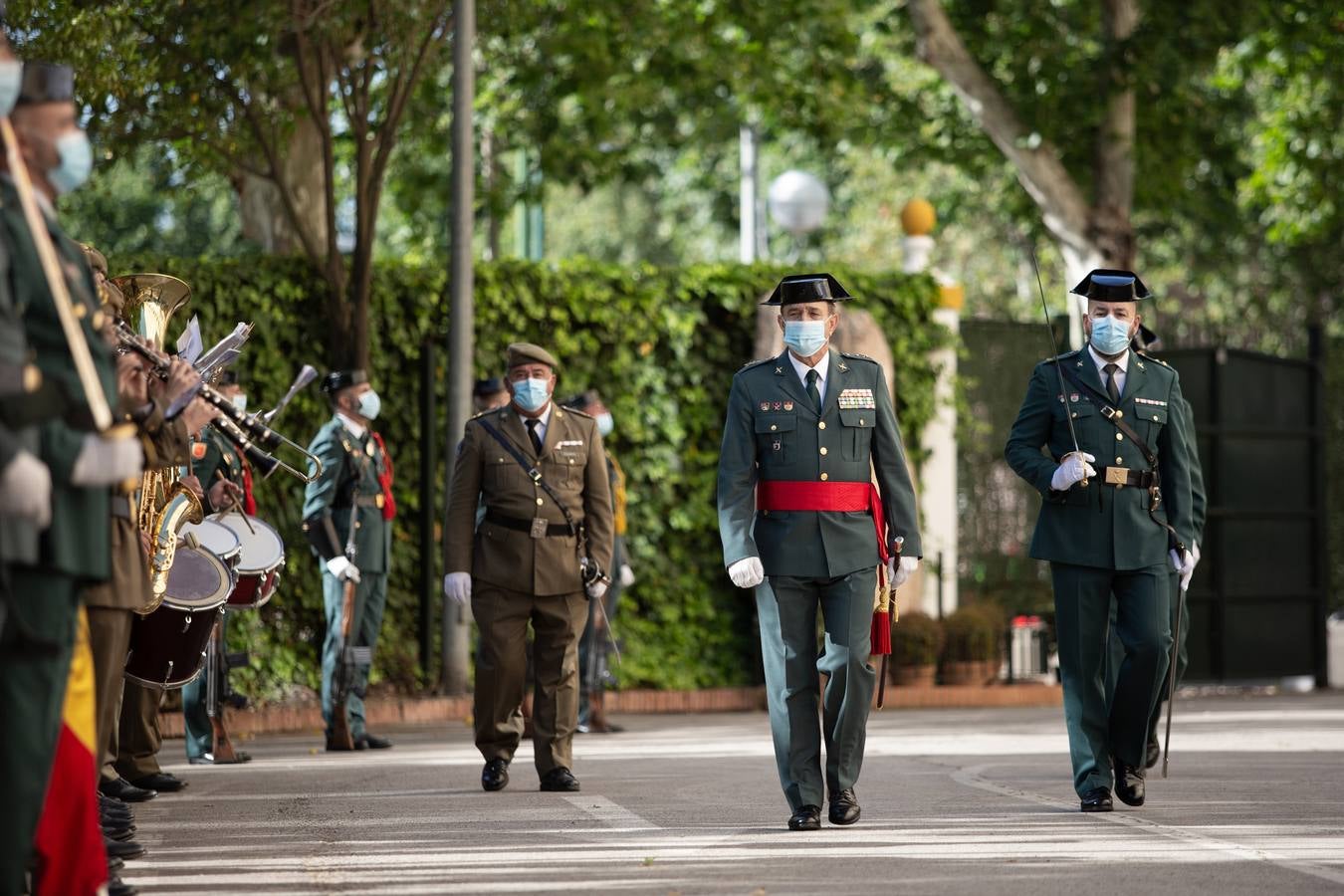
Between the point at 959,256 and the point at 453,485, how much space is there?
3932 centimetres

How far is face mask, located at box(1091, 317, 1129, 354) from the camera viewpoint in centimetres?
990

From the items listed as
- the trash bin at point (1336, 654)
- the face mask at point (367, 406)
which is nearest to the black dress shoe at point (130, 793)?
the face mask at point (367, 406)

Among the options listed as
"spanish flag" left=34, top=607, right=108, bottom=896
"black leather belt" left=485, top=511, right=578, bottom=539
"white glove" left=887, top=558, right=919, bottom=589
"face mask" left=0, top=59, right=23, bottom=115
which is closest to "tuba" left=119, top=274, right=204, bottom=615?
"black leather belt" left=485, top=511, right=578, bottom=539

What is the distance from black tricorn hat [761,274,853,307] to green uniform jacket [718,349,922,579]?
0.26 metres

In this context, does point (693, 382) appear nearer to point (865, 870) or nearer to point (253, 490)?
point (253, 490)

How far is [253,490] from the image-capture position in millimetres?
15242

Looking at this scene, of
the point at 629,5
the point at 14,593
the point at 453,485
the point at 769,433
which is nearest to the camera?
the point at 14,593

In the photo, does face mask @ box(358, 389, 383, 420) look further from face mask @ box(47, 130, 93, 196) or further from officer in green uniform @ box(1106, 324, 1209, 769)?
face mask @ box(47, 130, 93, 196)

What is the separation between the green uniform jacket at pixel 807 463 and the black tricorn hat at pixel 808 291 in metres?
0.26

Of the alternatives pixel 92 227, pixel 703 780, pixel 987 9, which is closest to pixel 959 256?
pixel 92 227

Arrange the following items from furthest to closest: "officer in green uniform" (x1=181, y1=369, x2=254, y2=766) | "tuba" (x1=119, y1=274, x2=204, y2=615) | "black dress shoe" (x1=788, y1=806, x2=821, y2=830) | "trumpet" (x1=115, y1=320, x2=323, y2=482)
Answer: "officer in green uniform" (x1=181, y1=369, x2=254, y2=766), "black dress shoe" (x1=788, y1=806, x2=821, y2=830), "tuba" (x1=119, y1=274, x2=204, y2=615), "trumpet" (x1=115, y1=320, x2=323, y2=482)

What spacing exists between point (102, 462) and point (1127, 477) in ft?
17.5

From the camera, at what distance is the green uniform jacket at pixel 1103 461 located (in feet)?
31.7

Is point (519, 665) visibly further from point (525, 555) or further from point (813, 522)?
point (813, 522)
